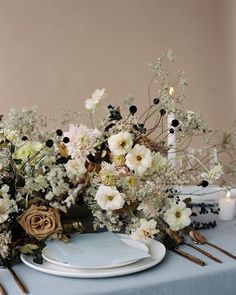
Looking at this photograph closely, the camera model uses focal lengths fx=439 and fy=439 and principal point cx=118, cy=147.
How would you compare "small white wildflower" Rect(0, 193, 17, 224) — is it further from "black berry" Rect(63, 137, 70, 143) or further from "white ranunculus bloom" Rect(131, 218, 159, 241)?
"white ranunculus bloom" Rect(131, 218, 159, 241)

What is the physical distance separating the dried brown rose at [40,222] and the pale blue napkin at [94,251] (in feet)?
0.11

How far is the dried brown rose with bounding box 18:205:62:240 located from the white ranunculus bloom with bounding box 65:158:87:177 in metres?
0.10

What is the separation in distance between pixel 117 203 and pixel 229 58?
2565 millimetres

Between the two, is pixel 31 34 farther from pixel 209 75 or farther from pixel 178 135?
pixel 178 135

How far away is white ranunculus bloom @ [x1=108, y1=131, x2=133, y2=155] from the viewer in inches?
38.4

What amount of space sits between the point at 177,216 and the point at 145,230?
0.11 meters

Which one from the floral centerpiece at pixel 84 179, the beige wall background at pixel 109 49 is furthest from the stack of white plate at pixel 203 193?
the beige wall background at pixel 109 49

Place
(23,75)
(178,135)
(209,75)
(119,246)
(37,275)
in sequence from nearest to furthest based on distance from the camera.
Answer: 1. (37,275)
2. (119,246)
3. (178,135)
4. (23,75)
5. (209,75)

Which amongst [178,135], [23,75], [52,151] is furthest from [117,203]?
[23,75]

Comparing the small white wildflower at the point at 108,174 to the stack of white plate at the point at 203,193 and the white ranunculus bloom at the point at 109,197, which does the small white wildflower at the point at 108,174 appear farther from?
the stack of white plate at the point at 203,193

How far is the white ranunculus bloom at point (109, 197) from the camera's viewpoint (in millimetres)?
958

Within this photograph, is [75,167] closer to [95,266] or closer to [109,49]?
[95,266]

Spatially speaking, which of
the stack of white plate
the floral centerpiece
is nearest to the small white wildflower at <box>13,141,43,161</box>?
the floral centerpiece

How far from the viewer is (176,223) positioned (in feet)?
3.37
